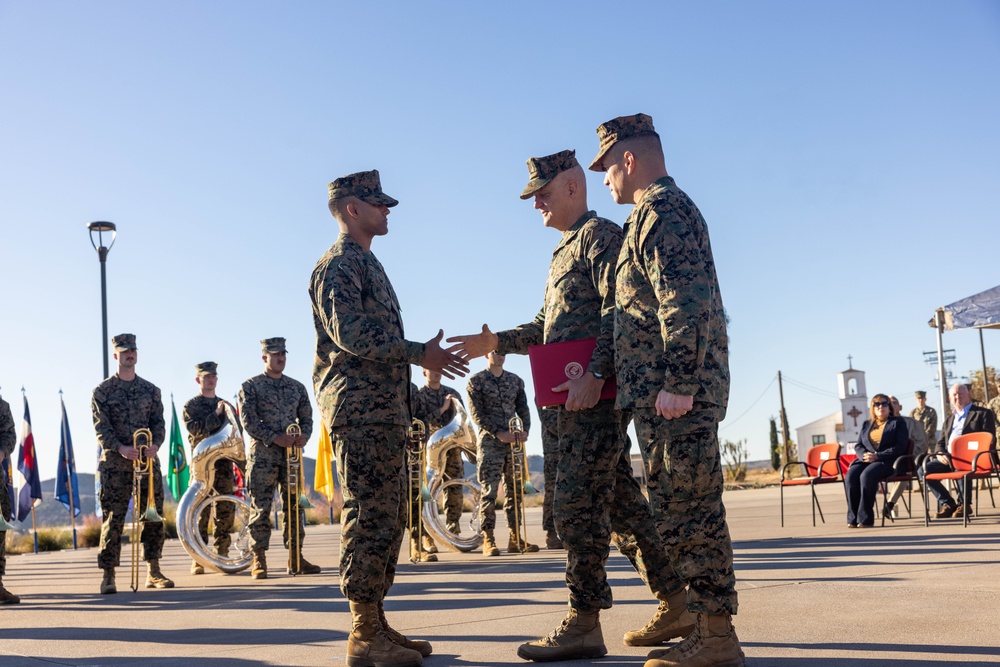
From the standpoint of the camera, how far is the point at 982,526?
11.3 metres

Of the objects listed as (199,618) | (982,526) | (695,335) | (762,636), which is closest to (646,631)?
(762,636)

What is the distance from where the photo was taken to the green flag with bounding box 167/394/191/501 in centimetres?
1795

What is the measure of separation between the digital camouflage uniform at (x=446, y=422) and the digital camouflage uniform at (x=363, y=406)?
23.0 ft

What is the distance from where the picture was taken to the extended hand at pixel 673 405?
437 cm

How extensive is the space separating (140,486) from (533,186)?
590cm

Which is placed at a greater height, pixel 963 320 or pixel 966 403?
pixel 963 320

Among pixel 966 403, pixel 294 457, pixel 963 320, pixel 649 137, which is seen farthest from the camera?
pixel 963 320

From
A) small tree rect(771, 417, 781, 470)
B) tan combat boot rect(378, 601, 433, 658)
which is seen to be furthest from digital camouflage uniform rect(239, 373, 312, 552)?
small tree rect(771, 417, 781, 470)

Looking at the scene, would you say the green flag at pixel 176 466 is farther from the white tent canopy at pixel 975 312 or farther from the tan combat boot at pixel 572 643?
the tan combat boot at pixel 572 643

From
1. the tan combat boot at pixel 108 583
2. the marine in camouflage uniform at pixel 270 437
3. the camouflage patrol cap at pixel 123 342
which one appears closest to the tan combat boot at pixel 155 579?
the tan combat boot at pixel 108 583

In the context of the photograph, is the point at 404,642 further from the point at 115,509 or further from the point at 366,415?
the point at 115,509

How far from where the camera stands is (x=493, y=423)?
12242 millimetres

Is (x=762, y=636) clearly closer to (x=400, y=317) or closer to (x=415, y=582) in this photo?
(x=400, y=317)

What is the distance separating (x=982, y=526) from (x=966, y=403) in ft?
9.44
